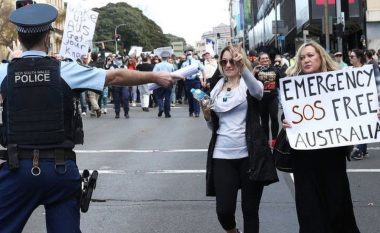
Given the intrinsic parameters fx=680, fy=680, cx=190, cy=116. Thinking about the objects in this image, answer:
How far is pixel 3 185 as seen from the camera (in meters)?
3.98

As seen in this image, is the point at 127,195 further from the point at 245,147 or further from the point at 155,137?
the point at 155,137

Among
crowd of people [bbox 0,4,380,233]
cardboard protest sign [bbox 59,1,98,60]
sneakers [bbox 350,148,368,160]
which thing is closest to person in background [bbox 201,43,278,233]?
crowd of people [bbox 0,4,380,233]

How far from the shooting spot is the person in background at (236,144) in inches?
217

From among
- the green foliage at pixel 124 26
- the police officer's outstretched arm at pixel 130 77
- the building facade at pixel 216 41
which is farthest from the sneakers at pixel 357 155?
the green foliage at pixel 124 26

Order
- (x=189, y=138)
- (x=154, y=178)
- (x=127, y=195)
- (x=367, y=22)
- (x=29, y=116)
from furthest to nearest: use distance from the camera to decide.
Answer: (x=367, y=22), (x=189, y=138), (x=154, y=178), (x=127, y=195), (x=29, y=116)

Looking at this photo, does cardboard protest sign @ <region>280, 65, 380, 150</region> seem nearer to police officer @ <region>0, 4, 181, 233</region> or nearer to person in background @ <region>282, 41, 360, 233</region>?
person in background @ <region>282, 41, 360, 233</region>

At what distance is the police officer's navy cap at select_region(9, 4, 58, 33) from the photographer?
157 inches

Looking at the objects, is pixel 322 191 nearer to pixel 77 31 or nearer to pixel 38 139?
pixel 38 139

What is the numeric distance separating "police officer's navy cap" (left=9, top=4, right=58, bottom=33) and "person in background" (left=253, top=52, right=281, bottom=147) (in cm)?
686

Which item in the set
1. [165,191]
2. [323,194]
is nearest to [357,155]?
[165,191]

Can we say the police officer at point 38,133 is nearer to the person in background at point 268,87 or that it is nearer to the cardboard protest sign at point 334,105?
the cardboard protest sign at point 334,105

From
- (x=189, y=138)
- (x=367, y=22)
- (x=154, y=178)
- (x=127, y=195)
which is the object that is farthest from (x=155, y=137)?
(x=367, y=22)

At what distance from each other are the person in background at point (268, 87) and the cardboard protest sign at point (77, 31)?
3586 millimetres

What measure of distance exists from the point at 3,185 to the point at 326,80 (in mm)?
2681
